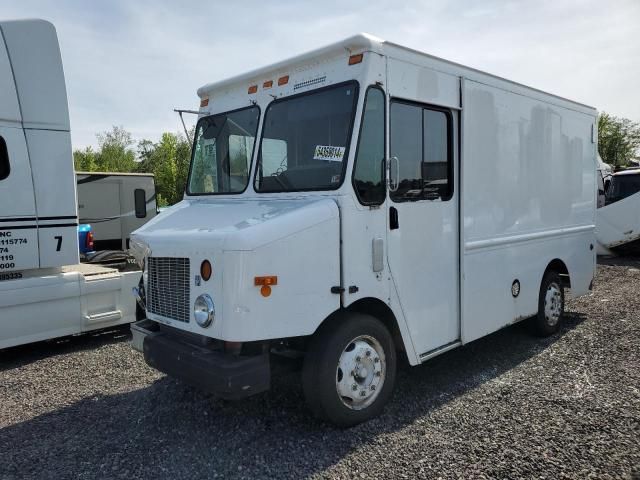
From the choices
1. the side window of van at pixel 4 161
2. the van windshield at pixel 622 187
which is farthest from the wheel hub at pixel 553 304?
the van windshield at pixel 622 187

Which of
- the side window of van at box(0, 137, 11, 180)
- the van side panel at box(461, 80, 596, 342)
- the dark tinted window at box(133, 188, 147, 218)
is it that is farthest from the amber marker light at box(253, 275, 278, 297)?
the side window of van at box(0, 137, 11, 180)

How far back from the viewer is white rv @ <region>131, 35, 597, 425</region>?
140 inches

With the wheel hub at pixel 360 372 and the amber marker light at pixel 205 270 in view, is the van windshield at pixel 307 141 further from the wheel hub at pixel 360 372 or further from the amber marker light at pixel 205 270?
the wheel hub at pixel 360 372

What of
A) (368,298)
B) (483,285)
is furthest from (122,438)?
(483,285)

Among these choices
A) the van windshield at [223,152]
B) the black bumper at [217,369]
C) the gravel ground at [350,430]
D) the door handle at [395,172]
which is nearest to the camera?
the black bumper at [217,369]

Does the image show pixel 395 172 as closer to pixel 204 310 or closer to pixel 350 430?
pixel 204 310

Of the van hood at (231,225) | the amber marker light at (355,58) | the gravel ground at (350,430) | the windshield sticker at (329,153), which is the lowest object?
the gravel ground at (350,430)

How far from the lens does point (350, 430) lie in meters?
3.96

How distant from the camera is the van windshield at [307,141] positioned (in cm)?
→ 396

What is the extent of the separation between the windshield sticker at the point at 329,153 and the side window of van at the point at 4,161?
12.2 ft

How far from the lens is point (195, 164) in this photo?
5227mm

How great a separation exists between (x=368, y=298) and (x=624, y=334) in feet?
13.6

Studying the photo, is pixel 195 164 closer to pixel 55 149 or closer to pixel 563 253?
pixel 55 149

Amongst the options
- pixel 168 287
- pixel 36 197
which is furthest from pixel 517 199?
pixel 36 197
